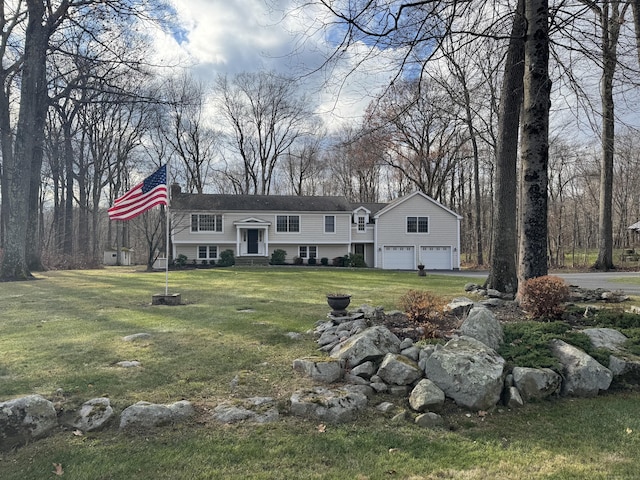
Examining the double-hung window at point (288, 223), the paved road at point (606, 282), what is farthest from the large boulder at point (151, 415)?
the double-hung window at point (288, 223)

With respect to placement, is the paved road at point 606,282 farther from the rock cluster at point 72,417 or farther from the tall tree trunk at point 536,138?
the rock cluster at point 72,417

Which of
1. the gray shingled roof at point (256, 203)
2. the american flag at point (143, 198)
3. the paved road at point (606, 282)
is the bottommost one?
the paved road at point (606, 282)

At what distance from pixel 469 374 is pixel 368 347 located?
3.87ft

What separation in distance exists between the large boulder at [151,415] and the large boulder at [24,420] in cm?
58

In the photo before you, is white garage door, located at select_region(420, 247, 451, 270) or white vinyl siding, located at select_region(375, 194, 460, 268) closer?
white vinyl siding, located at select_region(375, 194, 460, 268)

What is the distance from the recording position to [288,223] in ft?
101

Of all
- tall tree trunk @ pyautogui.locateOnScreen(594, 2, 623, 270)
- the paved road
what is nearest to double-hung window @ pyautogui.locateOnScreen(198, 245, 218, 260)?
the paved road

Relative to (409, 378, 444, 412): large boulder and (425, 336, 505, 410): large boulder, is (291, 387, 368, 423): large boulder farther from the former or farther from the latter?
(425, 336, 505, 410): large boulder

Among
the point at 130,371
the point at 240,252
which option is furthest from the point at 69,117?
the point at 130,371

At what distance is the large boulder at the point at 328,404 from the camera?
3.70 meters

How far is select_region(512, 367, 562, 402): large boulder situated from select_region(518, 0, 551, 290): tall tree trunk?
3.26 metres

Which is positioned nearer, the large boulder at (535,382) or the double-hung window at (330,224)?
the large boulder at (535,382)

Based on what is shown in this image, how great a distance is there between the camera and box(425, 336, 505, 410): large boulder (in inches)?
158

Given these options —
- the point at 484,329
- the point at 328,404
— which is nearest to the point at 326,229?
the point at 484,329
